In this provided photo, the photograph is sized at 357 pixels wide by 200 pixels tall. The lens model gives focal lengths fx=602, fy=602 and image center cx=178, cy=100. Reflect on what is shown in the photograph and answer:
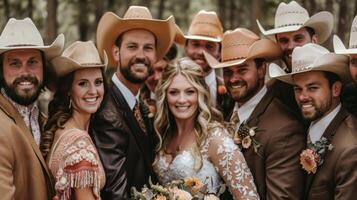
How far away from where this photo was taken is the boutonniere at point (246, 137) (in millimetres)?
5832

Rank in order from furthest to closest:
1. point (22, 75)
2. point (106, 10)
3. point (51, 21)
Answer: point (106, 10) → point (51, 21) → point (22, 75)

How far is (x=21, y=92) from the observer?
208 inches

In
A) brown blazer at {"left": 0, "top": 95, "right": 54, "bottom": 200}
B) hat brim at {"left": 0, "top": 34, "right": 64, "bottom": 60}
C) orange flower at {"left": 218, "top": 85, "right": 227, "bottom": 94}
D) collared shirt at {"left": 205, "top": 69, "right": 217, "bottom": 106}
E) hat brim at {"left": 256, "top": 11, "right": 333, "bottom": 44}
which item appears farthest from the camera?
collared shirt at {"left": 205, "top": 69, "right": 217, "bottom": 106}

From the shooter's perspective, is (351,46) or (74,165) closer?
(74,165)

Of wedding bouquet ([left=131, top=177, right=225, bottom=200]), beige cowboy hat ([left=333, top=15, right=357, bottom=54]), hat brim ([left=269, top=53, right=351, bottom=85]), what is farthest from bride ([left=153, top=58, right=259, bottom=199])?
beige cowboy hat ([left=333, top=15, right=357, bottom=54])

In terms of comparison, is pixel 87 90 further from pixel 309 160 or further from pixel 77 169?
pixel 309 160

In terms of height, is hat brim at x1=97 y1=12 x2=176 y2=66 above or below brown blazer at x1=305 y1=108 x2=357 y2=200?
above

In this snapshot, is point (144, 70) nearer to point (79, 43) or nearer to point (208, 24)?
point (79, 43)

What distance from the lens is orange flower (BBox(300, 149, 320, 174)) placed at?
5.41 metres

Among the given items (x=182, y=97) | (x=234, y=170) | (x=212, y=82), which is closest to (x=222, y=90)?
(x=212, y=82)

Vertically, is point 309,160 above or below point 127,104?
below

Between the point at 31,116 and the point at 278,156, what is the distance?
233cm

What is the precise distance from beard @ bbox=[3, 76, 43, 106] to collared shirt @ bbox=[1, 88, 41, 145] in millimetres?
53

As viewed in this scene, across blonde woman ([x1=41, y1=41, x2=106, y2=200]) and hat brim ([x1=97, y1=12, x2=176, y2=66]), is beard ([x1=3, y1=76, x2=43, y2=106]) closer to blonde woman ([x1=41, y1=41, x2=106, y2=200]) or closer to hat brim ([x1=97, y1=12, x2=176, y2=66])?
blonde woman ([x1=41, y1=41, x2=106, y2=200])
